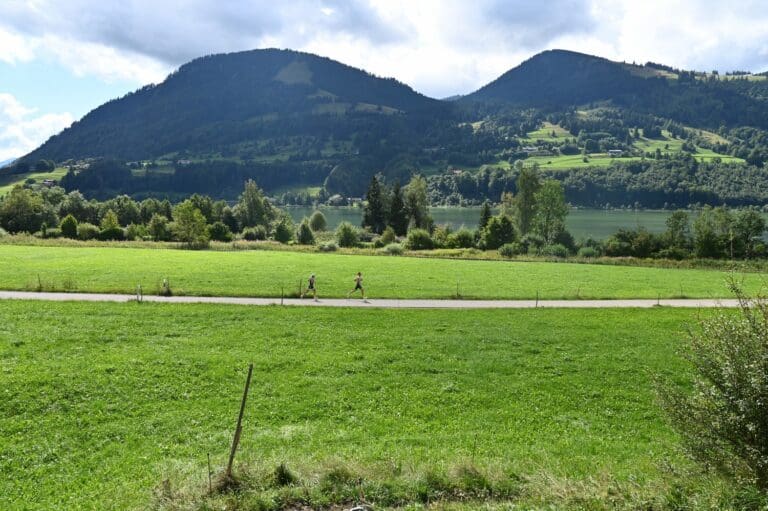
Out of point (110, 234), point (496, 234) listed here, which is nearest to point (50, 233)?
point (110, 234)

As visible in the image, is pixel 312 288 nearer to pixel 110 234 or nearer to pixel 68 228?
pixel 110 234

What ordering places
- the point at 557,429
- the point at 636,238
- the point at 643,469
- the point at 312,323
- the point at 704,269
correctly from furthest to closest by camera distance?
the point at 636,238
the point at 704,269
the point at 312,323
the point at 557,429
the point at 643,469

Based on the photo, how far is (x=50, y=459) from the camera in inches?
461

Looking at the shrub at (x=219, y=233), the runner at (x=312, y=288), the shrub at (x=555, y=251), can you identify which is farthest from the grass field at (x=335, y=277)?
the shrub at (x=219, y=233)

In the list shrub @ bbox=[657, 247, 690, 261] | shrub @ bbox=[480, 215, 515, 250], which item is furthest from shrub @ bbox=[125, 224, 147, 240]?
shrub @ bbox=[657, 247, 690, 261]

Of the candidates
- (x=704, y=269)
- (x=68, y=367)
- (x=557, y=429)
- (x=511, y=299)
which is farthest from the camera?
(x=704, y=269)

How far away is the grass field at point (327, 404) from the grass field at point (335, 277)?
8826mm

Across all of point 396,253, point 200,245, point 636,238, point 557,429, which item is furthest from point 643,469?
point 636,238

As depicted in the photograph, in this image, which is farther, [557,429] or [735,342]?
[557,429]

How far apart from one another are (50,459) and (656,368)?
22.2 meters

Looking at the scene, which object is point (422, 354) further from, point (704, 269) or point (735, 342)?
point (704, 269)

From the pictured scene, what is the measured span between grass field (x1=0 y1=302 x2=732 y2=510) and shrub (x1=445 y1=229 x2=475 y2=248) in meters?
61.0

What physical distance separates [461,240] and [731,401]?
82.0 meters

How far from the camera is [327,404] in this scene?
15836 millimetres
